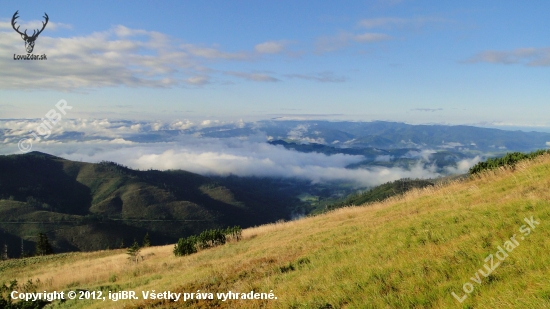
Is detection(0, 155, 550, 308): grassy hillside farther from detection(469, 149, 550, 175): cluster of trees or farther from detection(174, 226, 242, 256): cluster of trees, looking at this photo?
detection(174, 226, 242, 256): cluster of trees

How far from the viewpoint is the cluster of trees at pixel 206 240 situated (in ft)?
74.8

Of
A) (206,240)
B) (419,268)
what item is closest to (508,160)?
(419,268)

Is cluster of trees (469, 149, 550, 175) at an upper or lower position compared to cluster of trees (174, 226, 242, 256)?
upper

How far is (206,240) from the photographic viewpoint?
24.5 m

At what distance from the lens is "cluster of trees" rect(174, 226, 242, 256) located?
22.8 meters

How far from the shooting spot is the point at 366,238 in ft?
38.1

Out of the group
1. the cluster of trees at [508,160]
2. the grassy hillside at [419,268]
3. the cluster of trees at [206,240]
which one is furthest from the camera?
the cluster of trees at [206,240]

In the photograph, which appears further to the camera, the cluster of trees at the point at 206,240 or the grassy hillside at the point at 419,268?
the cluster of trees at the point at 206,240

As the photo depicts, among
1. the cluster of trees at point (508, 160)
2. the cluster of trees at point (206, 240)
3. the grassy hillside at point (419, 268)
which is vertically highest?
the cluster of trees at point (508, 160)

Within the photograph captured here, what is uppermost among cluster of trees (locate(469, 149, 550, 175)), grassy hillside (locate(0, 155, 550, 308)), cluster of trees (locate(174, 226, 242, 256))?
cluster of trees (locate(469, 149, 550, 175))

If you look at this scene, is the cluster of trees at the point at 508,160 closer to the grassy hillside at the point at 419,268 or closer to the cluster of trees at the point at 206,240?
the grassy hillside at the point at 419,268

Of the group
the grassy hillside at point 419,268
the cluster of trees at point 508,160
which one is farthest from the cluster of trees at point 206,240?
the cluster of trees at point 508,160

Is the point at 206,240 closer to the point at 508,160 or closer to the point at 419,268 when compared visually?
the point at 419,268

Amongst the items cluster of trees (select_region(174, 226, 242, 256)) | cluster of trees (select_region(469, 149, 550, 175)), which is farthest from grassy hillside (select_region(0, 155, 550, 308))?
cluster of trees (select_region(174, 226, 242, 256))
